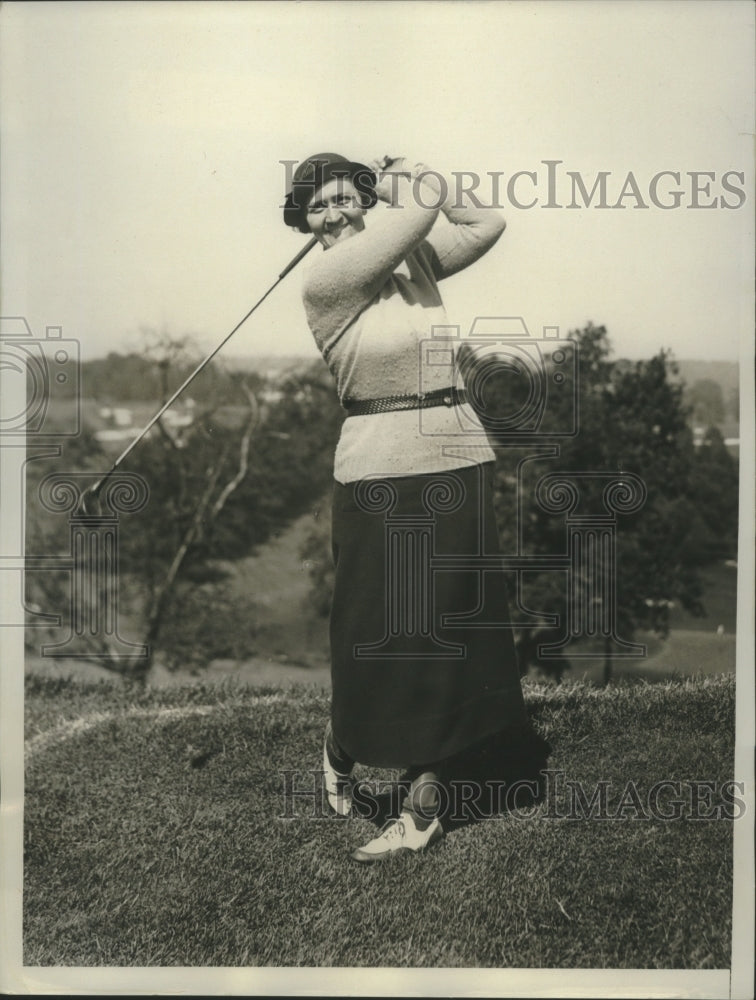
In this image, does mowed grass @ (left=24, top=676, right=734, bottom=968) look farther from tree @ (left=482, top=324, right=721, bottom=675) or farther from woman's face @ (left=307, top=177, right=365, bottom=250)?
woman's face @ (left=307, top=177, right=365, bottom=250)

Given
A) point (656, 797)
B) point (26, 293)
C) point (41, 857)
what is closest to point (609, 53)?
point (26, 293)

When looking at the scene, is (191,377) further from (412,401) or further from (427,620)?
(427,620)

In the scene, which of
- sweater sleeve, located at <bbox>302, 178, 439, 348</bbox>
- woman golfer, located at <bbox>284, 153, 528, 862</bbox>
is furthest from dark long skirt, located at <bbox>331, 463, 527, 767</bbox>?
sweater sleeve, located at <bbox>302, 178, 439, 348</bbox>

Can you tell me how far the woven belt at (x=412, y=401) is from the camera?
107 inches

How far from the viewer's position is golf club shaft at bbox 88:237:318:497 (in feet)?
9.21

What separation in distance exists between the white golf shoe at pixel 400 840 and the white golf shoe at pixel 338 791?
0.39 feet

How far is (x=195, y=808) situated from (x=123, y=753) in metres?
0.30

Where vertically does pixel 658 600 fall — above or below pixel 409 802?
above

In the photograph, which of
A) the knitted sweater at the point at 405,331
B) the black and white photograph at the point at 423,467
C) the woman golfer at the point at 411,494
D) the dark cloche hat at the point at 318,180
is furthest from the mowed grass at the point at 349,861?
the dark cloche hat at the point at 318,180

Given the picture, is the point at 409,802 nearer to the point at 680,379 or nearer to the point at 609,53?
the point at 680,379

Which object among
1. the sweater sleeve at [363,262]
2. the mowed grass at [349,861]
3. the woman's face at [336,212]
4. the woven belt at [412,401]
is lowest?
the mowed grass at [349,861]

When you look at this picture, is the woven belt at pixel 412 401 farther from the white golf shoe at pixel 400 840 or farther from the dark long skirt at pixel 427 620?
the white golf shoe at pixel 400 840

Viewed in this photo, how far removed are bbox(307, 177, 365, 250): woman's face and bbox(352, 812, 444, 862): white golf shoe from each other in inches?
65.2

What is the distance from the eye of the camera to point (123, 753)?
9.71 feet
